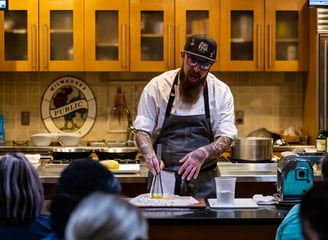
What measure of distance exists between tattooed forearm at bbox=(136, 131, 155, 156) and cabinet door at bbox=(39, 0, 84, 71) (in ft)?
6.37

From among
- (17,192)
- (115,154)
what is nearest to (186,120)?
(115,154)

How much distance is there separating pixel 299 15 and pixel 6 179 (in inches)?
143

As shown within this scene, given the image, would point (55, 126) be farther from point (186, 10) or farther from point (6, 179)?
point (6, 179)

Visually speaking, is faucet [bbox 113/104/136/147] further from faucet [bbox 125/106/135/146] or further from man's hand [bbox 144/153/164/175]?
man's hand [bbox 144/153/164/175]

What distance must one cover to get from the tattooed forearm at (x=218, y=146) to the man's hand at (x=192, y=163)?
0.21 feet

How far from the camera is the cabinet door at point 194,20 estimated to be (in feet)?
16.3

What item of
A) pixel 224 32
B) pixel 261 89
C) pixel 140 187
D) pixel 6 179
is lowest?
pixel 140 187

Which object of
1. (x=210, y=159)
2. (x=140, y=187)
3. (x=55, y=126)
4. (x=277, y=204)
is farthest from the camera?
(x=55, y=126)

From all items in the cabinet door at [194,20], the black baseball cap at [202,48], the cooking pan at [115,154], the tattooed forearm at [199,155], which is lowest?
the cooking pan at [115,154]

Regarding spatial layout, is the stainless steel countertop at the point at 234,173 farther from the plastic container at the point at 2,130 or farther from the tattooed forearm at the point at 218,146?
the plastic container at the point at 2,130

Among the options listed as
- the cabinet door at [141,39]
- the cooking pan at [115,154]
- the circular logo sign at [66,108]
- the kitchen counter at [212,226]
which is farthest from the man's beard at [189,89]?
the circular logo sign at [66,108]

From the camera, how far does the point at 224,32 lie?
16.4 ft

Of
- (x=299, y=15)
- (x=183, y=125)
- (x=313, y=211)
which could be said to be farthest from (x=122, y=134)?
(x=313, y=211)

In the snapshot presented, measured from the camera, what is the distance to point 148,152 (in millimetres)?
2990
